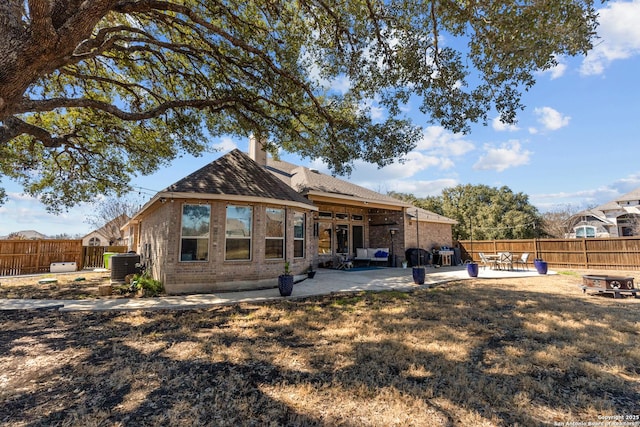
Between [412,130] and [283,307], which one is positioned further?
[412,130]

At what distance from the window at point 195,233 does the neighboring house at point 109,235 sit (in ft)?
78.7

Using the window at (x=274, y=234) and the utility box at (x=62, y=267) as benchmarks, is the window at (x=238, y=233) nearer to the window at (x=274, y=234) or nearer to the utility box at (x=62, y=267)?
the window at (x=274, y=234)

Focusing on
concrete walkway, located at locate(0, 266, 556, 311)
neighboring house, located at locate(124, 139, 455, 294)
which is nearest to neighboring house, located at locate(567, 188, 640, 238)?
concrete walkway, located at locate(0, 266, 556, 311)

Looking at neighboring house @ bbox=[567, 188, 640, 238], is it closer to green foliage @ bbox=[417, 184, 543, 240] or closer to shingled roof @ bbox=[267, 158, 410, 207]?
green foliage @ bbox=[417, 184, 543, 240]

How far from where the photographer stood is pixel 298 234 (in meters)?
10.9

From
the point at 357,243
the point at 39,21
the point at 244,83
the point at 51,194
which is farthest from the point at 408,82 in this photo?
the point at 51,194

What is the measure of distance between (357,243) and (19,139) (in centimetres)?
1501

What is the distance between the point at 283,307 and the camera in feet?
22.4

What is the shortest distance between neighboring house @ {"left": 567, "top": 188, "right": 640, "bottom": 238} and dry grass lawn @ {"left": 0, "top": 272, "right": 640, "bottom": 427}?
1165 inches

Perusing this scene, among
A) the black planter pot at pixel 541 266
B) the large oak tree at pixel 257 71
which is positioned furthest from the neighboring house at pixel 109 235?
the black planter pot at pixel 541 266

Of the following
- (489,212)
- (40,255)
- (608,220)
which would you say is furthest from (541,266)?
(40,255)

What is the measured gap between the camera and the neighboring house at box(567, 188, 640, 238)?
28.0 meters

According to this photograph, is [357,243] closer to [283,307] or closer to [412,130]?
[412,130]

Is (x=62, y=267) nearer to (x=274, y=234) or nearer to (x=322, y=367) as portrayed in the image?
(x=274, y=234)
